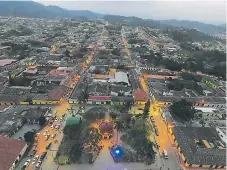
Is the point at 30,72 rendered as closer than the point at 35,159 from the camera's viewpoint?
No

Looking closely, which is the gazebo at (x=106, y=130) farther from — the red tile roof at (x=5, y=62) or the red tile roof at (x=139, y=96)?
the red tile roof at (x=5, y=62)

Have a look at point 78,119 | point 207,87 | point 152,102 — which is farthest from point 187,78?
point 78,119

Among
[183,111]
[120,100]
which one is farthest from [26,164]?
[183,111]

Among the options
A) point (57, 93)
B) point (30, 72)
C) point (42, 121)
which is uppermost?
point (57, 93)

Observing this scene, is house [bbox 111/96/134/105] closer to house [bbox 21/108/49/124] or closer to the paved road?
the paved road

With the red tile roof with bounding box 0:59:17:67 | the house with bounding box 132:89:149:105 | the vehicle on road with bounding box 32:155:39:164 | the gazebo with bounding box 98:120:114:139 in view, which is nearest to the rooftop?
the gazebo with bounding box 98:120:114:139

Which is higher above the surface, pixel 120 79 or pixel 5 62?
pixel 120 79

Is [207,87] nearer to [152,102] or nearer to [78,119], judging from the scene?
[152,102]

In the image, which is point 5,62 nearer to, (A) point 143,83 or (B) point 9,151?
(A) point 143,83
